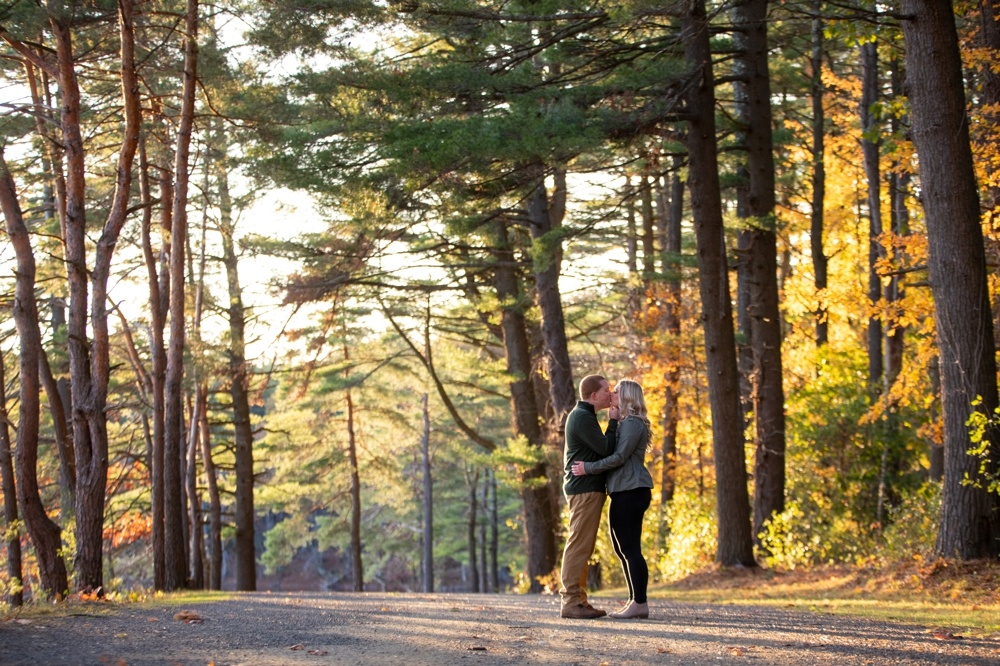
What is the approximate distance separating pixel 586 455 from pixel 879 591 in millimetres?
5013

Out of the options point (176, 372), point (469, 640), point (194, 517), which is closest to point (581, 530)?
point (469, 640)

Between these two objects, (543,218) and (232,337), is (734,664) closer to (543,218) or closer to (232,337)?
(543,218)

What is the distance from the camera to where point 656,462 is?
25156mm

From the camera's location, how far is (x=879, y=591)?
1144 cm

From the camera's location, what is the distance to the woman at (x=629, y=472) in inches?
320

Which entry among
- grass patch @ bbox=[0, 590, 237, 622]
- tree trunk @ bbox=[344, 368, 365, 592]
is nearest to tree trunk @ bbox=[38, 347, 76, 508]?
grass patch @ bbox=[0, 590, 237, 622]

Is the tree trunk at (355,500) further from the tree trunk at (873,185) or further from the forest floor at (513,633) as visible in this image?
the forest floor at (513,633)

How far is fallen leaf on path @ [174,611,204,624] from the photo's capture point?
821 cm

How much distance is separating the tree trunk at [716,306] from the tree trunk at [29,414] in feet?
29.3

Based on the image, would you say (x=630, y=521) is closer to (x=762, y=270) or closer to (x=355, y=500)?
(x=762, y=270)

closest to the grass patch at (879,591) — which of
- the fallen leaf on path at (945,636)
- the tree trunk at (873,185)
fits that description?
the fallen leaf on path at (945,636)

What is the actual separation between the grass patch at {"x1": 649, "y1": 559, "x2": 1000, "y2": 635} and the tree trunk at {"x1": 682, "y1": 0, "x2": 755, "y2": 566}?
777 mm

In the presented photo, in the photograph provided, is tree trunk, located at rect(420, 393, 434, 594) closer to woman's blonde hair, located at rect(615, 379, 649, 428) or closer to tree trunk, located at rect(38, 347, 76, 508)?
tree trunk, located at rect(38, 347, 76, 508)

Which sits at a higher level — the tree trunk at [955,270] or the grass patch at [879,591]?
the tree trunk at [955,270]
